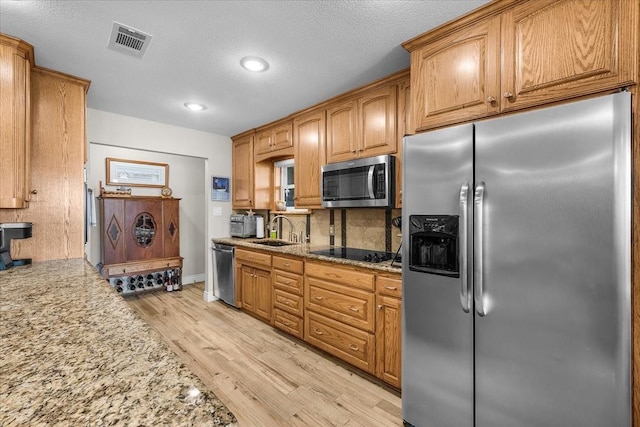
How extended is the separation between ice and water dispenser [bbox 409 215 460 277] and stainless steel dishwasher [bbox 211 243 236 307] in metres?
2.65

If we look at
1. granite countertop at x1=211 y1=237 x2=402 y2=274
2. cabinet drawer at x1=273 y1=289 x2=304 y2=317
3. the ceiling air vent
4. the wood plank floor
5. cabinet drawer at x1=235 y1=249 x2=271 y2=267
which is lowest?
the wood plank floor

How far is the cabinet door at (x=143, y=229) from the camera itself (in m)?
4.23

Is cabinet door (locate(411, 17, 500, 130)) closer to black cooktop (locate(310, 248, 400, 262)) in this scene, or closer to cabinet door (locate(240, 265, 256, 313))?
black cooktop (locate(310, 248, 400, 262))

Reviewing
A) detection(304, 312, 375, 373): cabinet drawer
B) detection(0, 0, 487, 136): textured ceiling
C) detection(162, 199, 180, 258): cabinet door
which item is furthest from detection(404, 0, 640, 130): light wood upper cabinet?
detection(162, 199, 180, 258): cabinet door

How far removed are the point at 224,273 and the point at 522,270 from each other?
3425 mm

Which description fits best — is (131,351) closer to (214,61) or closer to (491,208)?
(491,208)

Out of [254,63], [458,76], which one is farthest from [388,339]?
[254,63]

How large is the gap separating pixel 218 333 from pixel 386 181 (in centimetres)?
231

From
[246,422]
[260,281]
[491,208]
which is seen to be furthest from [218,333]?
[491,208]

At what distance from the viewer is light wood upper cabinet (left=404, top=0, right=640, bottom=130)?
122cm

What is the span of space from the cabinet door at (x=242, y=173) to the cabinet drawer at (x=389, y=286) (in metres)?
2.39

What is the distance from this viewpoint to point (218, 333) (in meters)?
3.03

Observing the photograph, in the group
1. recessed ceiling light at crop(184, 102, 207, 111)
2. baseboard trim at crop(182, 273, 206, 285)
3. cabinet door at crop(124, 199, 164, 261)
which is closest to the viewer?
→ recessed ceiling light at crop(184, 102, 207, 111)

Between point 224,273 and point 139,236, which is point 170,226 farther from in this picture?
point 224,273
